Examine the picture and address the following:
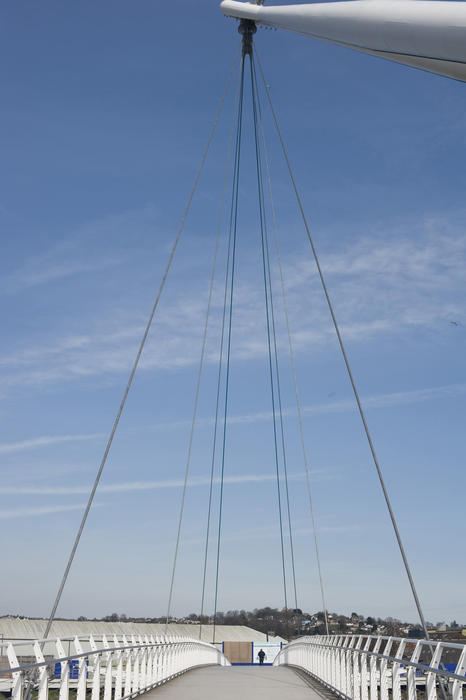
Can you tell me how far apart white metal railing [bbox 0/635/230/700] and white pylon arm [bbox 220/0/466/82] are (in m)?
6.09

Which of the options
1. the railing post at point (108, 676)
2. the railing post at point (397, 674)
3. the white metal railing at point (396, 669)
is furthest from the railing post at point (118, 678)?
the railing post at point (397, 674)

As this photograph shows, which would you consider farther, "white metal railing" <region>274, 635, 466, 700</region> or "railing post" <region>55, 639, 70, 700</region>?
"railing post" <region>55, 639, 70, 700</region>

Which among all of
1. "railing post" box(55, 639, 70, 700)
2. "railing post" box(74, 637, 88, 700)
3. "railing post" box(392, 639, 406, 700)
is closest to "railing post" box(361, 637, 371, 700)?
"railing post" box(392, 639, 406, 700)

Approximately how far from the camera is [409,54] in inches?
269

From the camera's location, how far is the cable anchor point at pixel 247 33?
18281mm

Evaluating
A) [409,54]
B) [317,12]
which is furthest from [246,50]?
[409,54]

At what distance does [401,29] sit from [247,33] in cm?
1289

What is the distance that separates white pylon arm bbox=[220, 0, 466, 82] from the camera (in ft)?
19.6

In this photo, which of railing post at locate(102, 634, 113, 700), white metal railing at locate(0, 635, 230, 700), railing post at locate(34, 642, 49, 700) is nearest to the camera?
white metal railing at locate(0, 635, 230, 700)

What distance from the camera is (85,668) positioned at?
9.95 metres

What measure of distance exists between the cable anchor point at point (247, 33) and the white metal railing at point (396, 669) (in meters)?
13.6

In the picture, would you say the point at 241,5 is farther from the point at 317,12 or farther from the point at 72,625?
the point at 72,625

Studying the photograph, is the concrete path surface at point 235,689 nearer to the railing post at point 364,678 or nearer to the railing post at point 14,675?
the railing post at point 364,678

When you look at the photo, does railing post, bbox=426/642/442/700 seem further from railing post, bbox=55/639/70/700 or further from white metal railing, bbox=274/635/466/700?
railing post, bbox=55/639/70/700
